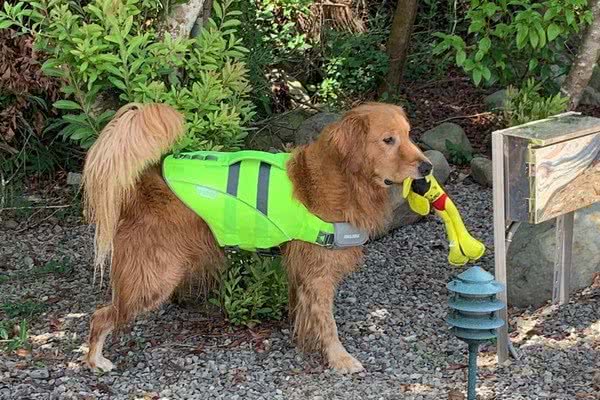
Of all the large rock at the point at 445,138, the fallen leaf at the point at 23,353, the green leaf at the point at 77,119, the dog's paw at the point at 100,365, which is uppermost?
the green leaf at the point at 77,119

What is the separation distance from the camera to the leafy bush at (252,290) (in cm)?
482

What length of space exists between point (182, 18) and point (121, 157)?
1.40 meters

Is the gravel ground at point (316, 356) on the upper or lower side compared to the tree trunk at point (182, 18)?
lower

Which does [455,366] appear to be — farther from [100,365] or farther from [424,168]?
[100,365]

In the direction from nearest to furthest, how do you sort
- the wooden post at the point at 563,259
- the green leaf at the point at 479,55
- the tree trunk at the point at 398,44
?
1. the wooden post at the point at 563,259
2. the green leaf at the point at 479,55
3. the tree trunk at the point at 398,44

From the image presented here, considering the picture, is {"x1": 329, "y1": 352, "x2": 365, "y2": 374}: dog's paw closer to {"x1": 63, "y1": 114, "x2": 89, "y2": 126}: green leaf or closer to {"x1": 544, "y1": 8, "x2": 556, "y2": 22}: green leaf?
{"x1": 63, "y1": 114, "x2": 89, "y2": 126}: green leaf

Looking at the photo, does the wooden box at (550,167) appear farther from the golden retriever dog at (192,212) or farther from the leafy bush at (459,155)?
the leafy bush at (459,155)

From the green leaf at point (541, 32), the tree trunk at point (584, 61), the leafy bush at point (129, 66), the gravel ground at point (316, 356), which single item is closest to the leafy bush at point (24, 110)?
the leafy bush at point (129, 66)

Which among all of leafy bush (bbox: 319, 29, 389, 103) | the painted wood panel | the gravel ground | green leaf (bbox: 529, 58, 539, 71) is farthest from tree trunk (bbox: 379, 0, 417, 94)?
the painted wood panel

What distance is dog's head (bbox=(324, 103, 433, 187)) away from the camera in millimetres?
4258

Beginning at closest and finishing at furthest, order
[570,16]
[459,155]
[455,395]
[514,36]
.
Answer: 1. [455,395]
2. [570,16]
3. [514,36]
4. [459,155]

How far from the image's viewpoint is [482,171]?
22.5 feet

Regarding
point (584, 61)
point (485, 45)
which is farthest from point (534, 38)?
point (584, 61)

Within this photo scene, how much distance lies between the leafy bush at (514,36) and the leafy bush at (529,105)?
0.54 feet
